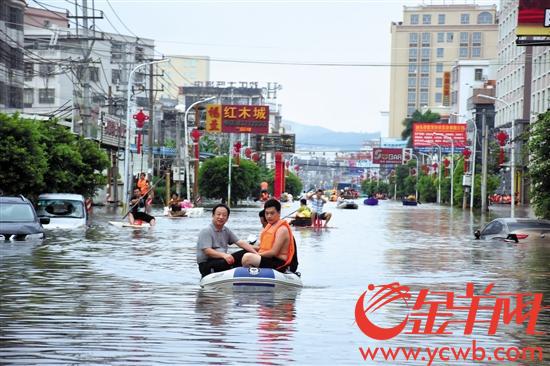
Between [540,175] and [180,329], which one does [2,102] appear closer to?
[540,175]

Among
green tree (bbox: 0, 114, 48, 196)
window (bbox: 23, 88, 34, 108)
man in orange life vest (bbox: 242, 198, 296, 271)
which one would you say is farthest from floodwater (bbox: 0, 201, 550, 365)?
window (bbox: 23, 88, 34, 108)

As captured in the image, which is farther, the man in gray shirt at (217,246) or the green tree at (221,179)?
the green tree at (221,179)

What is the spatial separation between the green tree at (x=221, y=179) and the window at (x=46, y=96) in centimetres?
1355

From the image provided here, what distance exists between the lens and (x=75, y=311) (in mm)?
15273

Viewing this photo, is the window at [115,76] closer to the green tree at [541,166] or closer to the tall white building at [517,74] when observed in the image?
the tall white building at [517,74]

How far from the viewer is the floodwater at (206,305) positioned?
459 inches

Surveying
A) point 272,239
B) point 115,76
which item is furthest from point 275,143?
point 272,239

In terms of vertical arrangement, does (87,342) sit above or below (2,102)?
below

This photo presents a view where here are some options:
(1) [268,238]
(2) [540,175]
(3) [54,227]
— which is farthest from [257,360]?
(2) [540,175]

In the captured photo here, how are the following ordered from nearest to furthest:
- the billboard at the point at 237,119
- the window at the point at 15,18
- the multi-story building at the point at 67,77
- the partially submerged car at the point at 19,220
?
the partially submerged car at the point at 19,220, the window at the point at 15,18, the multi-story building at the point at 67,77, the billboard at the point at 237,119

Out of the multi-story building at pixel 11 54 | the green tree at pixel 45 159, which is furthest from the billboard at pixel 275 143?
the green tree at pixel 45 159

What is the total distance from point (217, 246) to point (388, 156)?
173 m

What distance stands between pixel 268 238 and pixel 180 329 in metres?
5.31

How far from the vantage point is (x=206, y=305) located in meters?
16.4
